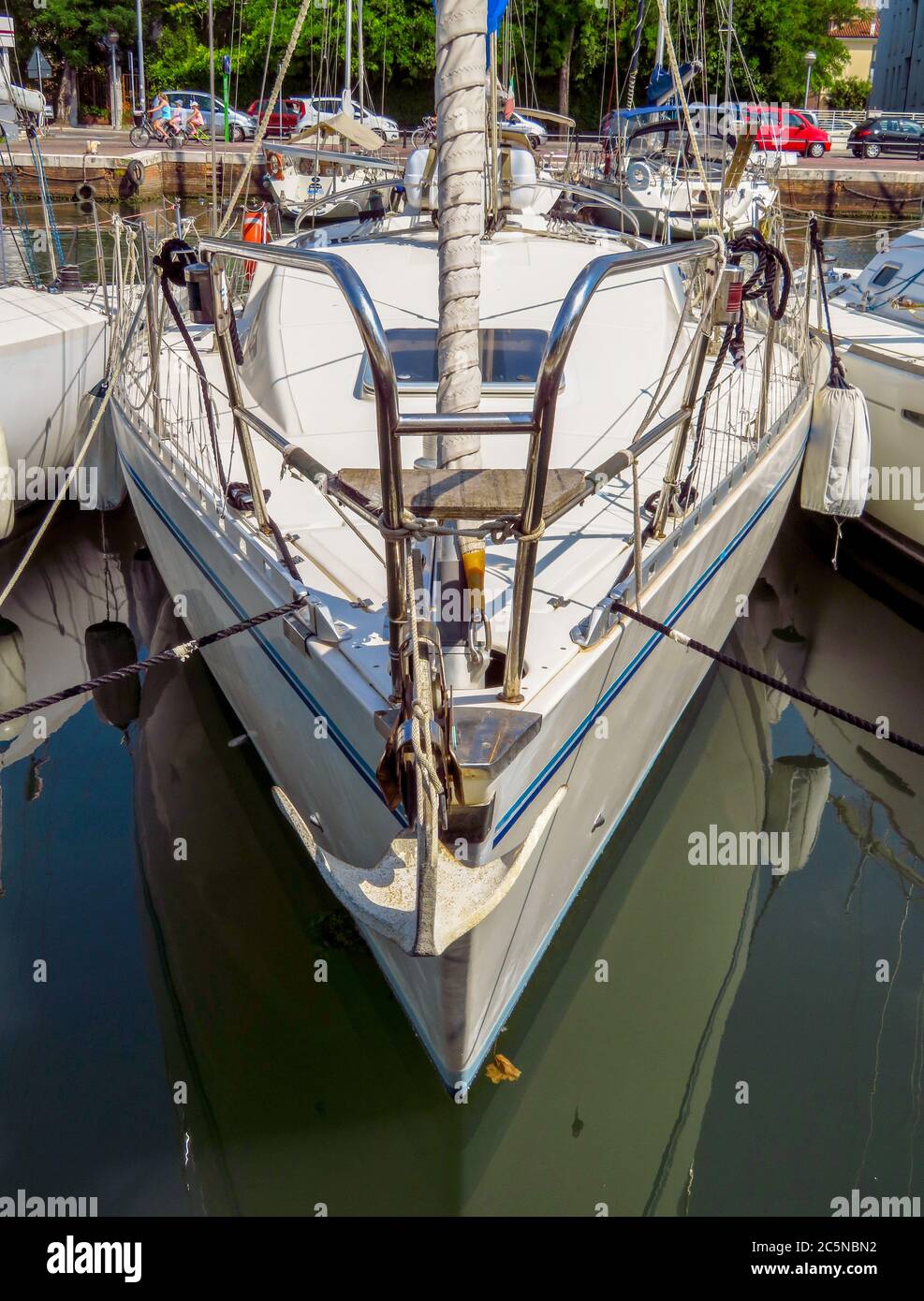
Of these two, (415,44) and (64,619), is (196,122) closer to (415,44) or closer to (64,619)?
(415,44)

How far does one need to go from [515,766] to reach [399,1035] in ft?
5.01

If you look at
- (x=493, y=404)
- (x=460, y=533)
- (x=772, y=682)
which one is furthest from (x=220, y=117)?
(x=772, y=682)

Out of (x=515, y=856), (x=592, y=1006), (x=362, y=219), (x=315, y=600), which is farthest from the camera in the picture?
(x=362, y=219)

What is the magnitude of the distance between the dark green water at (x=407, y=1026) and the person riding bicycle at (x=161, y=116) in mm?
23783

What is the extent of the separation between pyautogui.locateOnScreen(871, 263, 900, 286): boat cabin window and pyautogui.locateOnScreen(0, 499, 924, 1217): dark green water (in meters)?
5.47

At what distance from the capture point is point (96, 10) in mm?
31359

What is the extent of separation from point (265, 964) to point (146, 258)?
112 inches

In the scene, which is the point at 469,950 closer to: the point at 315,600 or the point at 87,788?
the point at 315,600

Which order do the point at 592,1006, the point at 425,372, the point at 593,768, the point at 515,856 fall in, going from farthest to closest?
the point at 425,372 < the point at 592,1006 < the point at 593,768 < the point at 515,856

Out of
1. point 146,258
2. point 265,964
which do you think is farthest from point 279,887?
point 146,258

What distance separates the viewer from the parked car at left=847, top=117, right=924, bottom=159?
91.5 ft

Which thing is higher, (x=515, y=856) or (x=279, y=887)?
(x=515, y=856)

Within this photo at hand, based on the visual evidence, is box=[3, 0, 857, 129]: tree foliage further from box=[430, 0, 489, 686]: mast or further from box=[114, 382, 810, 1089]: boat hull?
box=[430, 0, 489, 686]: mast

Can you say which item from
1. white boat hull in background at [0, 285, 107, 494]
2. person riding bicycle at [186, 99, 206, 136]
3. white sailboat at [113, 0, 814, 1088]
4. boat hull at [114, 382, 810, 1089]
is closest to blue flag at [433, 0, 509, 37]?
white sailboat at [113, 0, 814, 1088]
